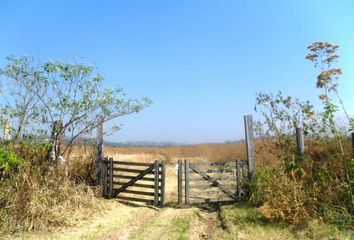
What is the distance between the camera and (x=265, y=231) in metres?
7.77

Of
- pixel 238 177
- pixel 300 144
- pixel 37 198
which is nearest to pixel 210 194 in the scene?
pixel 238 177

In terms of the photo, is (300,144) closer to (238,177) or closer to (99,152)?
(238,177)

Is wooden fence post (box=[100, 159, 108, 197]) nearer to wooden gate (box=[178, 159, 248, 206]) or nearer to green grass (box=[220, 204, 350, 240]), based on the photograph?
wooden gate (box=[178, 159, 248, 206])

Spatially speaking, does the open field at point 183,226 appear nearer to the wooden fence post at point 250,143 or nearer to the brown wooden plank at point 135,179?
the brown wooden plank at point 135,179

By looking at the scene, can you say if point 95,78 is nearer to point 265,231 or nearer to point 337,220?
point 265,231

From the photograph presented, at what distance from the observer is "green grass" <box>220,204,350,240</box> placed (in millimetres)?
7121

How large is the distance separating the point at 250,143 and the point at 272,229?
187 inches

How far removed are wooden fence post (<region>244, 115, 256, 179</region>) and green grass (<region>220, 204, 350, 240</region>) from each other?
274 cm

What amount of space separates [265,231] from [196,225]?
88.7 inches

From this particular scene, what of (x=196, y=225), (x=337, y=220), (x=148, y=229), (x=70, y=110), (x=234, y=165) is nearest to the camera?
(x=337, y=220)

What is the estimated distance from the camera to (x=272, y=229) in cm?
785

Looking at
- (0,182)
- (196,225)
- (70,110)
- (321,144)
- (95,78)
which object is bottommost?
(196,225)

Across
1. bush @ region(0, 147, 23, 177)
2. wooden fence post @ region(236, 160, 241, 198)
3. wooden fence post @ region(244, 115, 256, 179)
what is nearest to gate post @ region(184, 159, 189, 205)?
wooden fence post @ region(236, 160, 241, 198)

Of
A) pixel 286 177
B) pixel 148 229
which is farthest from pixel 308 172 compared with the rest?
pixel 148 229
